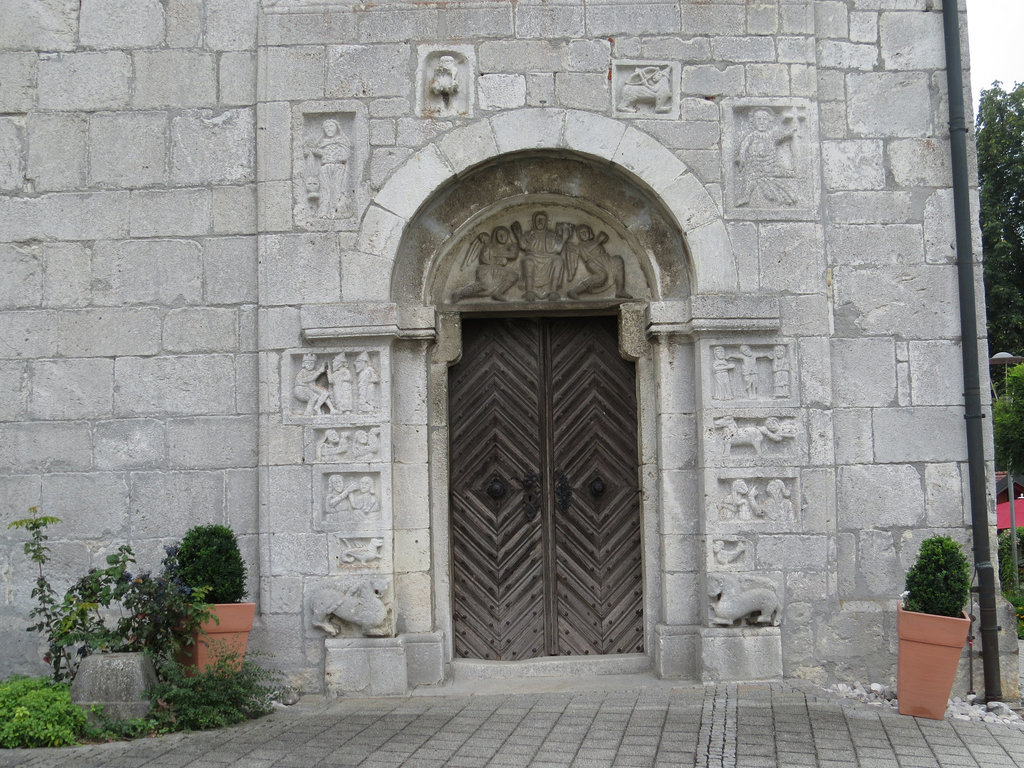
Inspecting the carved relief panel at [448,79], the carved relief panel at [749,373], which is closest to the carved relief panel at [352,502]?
the carved relief panel at [749,373]

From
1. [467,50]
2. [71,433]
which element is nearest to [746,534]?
[467,50]

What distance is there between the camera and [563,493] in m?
7.09

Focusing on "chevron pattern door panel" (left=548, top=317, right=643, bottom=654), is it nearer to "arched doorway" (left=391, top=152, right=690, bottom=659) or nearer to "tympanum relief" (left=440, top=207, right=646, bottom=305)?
"arched doorway" (left=391, top=152, right=690, bottom=659)

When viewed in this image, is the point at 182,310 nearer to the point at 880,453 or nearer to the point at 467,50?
the point at 467,50

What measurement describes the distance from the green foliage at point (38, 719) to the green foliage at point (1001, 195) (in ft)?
70.0

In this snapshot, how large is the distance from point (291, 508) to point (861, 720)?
11.8 ft

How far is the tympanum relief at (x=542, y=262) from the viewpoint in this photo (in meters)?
7.04

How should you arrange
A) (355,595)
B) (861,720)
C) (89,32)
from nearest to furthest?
1. (861,720)
2. (355,595)
3. (89,32)

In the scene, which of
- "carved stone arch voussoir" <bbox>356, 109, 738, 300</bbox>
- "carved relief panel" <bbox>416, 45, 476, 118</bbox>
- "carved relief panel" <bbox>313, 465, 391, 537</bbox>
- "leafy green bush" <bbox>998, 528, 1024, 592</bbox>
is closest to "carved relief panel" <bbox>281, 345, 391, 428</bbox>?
"carved relief panel" <bbox>313, 465, 391, 537</bbox>

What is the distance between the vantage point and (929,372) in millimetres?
6543

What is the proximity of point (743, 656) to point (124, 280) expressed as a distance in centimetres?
466

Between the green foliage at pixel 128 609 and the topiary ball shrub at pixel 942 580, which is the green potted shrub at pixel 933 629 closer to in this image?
the topiary ball shrub at pixel 942 580

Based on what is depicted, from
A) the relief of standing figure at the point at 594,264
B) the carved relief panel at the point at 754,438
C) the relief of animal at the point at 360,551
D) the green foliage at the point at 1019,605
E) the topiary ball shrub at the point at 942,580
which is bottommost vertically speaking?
the green foliage at the point at 1019,605

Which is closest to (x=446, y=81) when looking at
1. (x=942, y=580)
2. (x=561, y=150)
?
(x=561, y=150)
